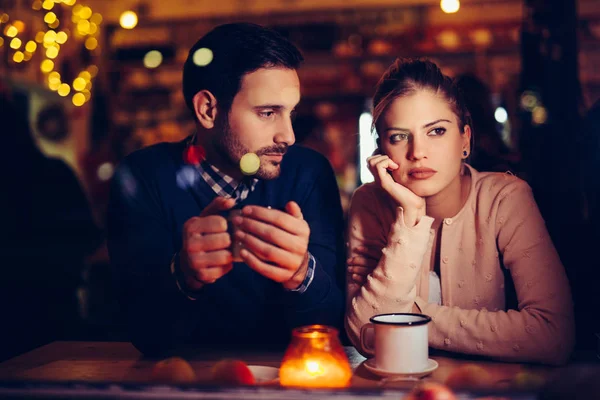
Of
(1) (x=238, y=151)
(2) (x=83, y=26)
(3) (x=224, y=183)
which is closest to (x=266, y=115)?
(1) (x=238, y=151)

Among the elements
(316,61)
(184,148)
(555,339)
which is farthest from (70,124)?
(555,339)

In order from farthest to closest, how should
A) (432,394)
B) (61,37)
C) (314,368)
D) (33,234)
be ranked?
(61,37), (33,234), (314,368), (432,394)

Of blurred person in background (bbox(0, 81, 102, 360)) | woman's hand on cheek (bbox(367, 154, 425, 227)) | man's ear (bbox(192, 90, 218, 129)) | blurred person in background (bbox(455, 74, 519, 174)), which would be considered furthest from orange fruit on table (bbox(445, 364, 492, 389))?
blurred person in background (bbox(0, 81, 102, 360))

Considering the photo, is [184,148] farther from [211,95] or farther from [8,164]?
[8,164]

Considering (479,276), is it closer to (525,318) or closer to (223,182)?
(525,318)

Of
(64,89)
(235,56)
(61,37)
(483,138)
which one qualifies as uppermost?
(61,37)

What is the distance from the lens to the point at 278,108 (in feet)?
4.40

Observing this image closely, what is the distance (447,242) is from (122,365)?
2.45 feet

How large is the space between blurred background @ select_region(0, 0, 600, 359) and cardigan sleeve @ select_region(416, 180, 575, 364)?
2.53 feet

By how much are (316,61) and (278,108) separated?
3682 mm

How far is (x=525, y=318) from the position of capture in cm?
122

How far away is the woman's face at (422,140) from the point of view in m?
1.30

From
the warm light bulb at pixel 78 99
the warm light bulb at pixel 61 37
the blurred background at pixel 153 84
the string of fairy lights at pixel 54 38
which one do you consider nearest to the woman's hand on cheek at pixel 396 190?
the blurred background at pixel 153 84

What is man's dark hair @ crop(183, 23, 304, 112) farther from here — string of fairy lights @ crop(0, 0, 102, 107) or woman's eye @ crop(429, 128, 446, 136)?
string of fairy lights @ crop(0, 0, 102, 107)
